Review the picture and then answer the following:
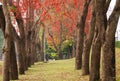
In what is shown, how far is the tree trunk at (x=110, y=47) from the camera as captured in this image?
44.3ft

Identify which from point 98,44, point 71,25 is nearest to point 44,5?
point 71,25

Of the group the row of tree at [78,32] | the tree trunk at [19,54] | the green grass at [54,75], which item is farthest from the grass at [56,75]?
the row of tree at [78,32]

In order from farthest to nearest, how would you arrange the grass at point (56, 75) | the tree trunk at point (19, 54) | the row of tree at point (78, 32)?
the tree trunk at point (19, 54) → the grass at point (56, 75) → the row of tree at point (78, 32)

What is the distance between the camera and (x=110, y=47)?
13609 mm

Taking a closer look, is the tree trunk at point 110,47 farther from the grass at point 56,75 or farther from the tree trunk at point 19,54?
the tree trunk at point 19,54

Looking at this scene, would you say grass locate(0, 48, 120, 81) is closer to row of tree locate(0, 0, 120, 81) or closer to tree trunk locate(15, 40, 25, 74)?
tree trunk locate(15, 40, 25, 74)

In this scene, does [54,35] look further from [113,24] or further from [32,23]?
[113,24]

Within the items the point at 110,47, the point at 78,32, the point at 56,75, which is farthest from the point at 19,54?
the point at 110,47

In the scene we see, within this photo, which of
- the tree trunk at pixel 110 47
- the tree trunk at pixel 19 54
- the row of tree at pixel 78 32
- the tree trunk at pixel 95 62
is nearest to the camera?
the tree trunk at pixel 110 47

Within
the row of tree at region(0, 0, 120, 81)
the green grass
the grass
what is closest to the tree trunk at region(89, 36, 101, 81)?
the row of tree at region(0, 0, 120, 81)

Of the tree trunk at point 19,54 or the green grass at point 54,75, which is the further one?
the tree trunk at point 19,54

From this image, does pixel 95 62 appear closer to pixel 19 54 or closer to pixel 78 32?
pixel 78 32

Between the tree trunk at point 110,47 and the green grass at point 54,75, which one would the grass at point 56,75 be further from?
the tree trunk at point 110,47

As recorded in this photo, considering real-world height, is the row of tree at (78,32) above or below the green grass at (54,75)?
above
